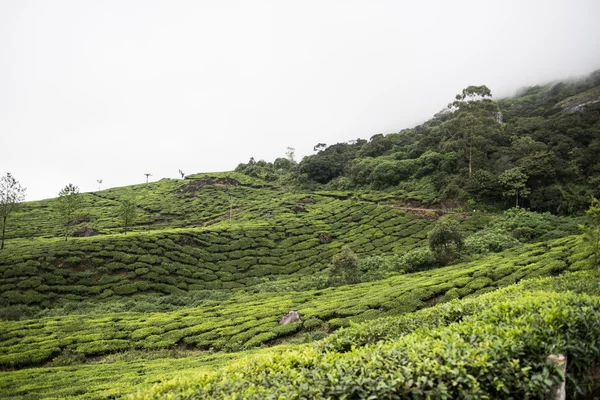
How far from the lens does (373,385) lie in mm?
4578

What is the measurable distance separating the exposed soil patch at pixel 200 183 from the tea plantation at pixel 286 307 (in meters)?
15.8

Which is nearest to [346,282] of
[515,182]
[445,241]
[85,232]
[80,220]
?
[445,241]

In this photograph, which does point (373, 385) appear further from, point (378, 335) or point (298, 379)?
point (378, 335)

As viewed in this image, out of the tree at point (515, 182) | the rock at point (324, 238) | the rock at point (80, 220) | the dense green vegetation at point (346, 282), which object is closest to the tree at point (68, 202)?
the dense green vegetation at point (346, 282)

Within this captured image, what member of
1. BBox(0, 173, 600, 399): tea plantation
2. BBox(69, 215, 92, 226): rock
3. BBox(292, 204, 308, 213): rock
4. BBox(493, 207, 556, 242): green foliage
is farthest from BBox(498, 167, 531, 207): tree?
BBox(69, 215, 92, 226): rock

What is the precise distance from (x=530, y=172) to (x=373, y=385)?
49713 millimetres

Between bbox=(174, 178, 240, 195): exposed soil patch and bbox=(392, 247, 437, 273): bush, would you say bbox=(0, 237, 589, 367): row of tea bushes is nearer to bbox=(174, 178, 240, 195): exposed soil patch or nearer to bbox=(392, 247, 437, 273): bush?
bbox=(392, 247, 437, 273): bush

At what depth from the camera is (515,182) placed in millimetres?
43000

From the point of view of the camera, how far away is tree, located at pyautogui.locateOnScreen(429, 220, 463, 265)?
29.2 metres

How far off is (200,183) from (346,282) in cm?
6510

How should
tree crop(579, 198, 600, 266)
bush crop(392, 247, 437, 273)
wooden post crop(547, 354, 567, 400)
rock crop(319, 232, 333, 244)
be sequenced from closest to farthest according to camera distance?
wooden post crop(547, 354, 567, 400) < tree crop(579, 198, 600, 266) < bush crop(392, 247, 437, 273) < rock crop(319, 232, 333, 244)

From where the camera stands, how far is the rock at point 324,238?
154ft

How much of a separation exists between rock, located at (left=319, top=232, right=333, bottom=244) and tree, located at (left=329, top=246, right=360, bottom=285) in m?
16.2

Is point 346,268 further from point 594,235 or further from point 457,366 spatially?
point 457,366
